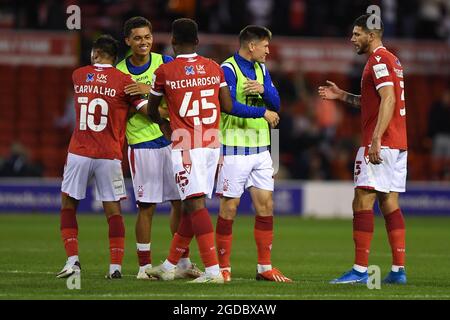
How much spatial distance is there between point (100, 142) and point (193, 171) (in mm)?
1285

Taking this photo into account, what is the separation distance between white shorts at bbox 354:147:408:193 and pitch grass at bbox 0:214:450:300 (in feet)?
3.20

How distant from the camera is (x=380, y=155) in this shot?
10148 mm

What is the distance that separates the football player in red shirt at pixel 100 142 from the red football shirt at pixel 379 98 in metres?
2.19

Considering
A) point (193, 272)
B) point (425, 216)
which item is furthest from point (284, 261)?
point (425, 216)

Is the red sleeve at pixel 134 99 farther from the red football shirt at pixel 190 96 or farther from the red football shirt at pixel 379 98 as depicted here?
the red football shirt at pixel 379 98

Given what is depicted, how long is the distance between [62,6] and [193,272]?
608 inches

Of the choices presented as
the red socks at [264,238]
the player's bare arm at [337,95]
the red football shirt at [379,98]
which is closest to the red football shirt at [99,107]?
the red socks at [264,238]

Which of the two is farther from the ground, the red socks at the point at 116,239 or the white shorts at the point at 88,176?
the white shorts at the point at 88,176

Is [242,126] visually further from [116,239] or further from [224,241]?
[116,239]

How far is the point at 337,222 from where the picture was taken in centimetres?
2144

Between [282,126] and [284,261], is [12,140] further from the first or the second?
[284,261]

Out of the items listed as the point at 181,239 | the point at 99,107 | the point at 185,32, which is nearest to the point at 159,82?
the point at 185,32

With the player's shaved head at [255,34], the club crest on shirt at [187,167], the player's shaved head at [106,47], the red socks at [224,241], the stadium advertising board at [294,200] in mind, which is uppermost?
the player's shaved head at [255,34]

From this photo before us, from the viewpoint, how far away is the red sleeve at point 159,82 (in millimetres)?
9914
